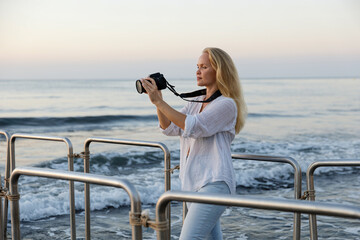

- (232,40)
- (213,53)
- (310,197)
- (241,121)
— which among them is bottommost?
(310,197)

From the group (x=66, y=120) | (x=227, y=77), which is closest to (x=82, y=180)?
(x=227, y=77)

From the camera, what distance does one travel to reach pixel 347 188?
26.3 ft

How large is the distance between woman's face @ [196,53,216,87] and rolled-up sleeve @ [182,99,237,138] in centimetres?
16

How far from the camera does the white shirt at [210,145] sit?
2385 millimetres

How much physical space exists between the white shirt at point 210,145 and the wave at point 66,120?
54.7 feet

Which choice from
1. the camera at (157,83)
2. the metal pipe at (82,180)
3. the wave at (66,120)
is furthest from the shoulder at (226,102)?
the wave at (66,120)

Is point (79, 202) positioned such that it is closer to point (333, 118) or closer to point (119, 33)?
point (333, 118)

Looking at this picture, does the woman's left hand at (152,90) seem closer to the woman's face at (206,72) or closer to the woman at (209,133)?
the woman at (209,133)

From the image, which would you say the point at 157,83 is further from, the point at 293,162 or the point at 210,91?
the point at 293,162

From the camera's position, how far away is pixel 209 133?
2398mm

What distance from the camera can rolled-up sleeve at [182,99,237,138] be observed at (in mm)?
2365

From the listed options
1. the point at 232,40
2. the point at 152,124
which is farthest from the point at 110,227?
the point at 232,40

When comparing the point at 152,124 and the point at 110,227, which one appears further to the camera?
the point at 152,124

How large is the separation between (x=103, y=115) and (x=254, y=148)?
9.13 m
